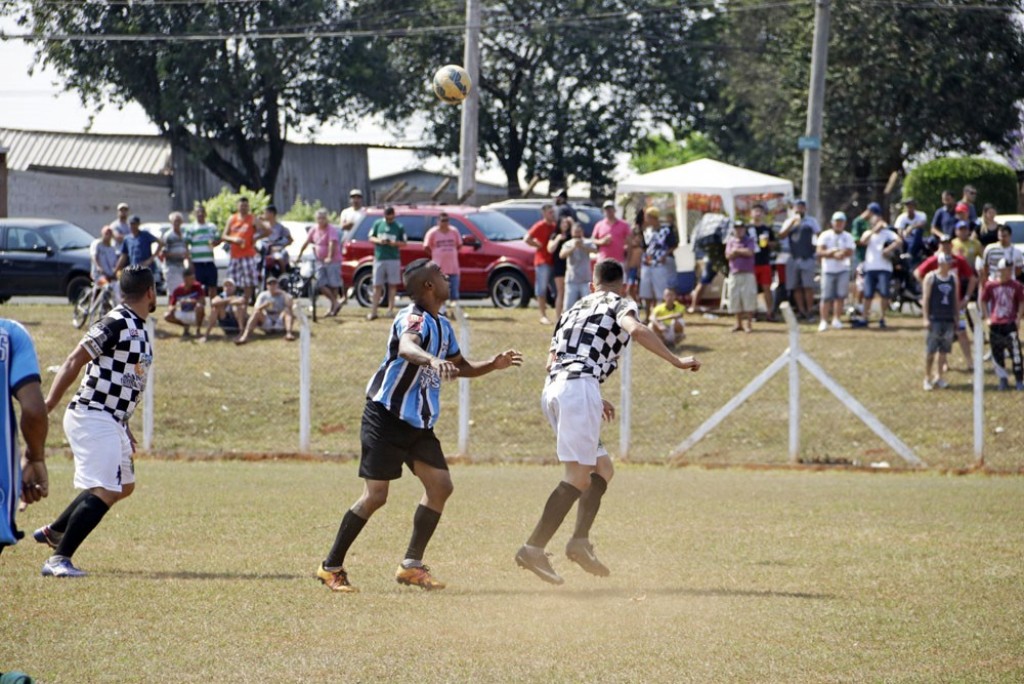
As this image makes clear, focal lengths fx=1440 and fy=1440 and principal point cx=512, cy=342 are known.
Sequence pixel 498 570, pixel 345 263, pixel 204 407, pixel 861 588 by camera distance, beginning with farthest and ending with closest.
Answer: pixel 345 263, pixel 204 407, pixel 498 570, pixel 861 588

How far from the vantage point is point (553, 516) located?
8.77m

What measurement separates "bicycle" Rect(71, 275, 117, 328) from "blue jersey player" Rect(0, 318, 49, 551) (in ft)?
56.4

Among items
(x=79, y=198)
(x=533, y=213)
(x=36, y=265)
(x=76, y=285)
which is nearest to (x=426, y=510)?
(x=76, y=285)

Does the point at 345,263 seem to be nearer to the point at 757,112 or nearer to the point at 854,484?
the point at 854,484

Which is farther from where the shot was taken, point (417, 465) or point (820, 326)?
point (820, 326)

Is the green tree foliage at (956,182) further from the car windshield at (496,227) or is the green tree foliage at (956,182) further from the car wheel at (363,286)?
the car wheel at (363,286)

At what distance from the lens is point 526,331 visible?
22.5 m

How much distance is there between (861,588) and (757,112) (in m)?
45.6

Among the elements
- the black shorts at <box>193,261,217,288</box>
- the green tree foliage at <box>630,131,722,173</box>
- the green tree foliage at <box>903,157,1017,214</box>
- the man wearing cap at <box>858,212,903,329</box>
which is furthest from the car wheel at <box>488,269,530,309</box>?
the green tree foliage at <box>630,131,722,173</box>

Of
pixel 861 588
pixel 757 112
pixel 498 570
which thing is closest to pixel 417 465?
pixel 498 570

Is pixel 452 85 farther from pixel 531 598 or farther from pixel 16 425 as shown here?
pixel 16 425

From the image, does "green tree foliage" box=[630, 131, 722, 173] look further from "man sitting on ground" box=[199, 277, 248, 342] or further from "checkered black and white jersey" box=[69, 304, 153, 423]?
"checkered black and white jersey" box=[69, 304, 153, 423]

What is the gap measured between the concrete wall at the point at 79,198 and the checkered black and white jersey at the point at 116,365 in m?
40.9

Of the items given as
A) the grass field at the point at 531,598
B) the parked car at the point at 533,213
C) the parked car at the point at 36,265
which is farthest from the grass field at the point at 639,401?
the parked car at the point at 533,213
